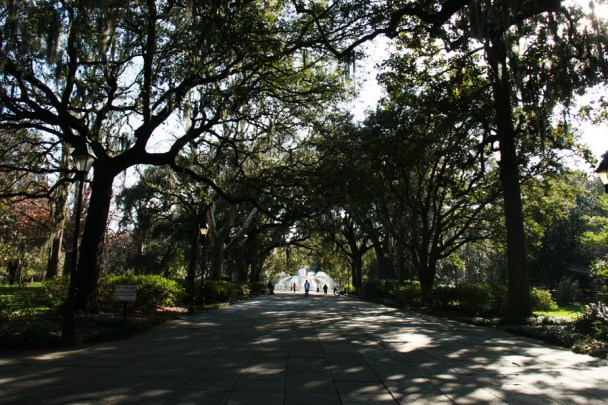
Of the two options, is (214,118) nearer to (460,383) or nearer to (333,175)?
(333,175)

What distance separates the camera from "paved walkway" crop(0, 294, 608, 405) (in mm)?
4677

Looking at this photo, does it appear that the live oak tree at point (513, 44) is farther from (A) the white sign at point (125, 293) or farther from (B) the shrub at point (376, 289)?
(B) the shrub at point (376, 289)

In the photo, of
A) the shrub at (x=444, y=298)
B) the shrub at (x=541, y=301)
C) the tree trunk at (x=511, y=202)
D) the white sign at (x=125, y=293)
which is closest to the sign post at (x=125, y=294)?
the white sign at (x=125, y=293)

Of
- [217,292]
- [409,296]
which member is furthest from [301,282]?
[217,292]

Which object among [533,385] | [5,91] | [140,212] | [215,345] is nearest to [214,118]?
[5,91]

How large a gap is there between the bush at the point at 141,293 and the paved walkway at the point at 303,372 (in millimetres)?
4430

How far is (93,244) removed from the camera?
12648mm

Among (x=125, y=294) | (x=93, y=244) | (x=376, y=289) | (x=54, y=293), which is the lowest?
(x=376, y=289)

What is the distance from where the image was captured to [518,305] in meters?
14.0

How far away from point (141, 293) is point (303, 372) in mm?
9326

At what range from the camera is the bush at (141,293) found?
42.5 feet

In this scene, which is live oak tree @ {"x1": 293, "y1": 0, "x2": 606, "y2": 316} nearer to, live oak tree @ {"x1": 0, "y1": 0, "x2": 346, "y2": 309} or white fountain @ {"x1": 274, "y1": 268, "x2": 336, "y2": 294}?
live oak tree @ {"x1": 0, "y1": 0, "x2": 346, "y2": 309}

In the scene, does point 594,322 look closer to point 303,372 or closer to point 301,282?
point 303,372

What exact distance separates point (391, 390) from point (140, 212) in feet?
87.6
